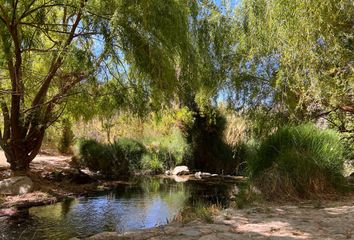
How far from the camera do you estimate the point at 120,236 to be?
5133 millimetres

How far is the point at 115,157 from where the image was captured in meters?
17.4

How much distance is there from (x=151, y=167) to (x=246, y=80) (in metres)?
6.92

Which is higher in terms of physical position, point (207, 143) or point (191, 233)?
point (207, 143)

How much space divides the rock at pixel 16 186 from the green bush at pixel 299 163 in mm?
5698

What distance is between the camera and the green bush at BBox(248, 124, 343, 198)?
25.1ft

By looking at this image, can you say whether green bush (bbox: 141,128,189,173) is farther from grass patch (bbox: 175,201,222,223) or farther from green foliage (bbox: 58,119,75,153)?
grass patch (bbox: 175,201,222,223)

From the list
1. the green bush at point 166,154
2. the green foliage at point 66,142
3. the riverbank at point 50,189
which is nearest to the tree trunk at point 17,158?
Answer: the riverbank at point 50,189

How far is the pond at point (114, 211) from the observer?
7211 mm

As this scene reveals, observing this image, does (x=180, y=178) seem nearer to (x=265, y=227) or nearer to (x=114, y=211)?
(x=114, y=211)

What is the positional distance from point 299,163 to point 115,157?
10.8m

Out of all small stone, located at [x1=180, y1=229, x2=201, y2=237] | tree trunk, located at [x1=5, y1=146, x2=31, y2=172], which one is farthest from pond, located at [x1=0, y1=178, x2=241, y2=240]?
tree trunk, located at [x1=5, y1=146, x2=31, y2=172]

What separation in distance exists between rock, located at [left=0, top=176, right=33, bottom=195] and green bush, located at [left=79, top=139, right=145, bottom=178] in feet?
20.4

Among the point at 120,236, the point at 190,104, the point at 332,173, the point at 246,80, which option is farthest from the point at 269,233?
the point at 190,104

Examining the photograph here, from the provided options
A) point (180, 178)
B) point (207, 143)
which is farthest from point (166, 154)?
point (180, 178)
